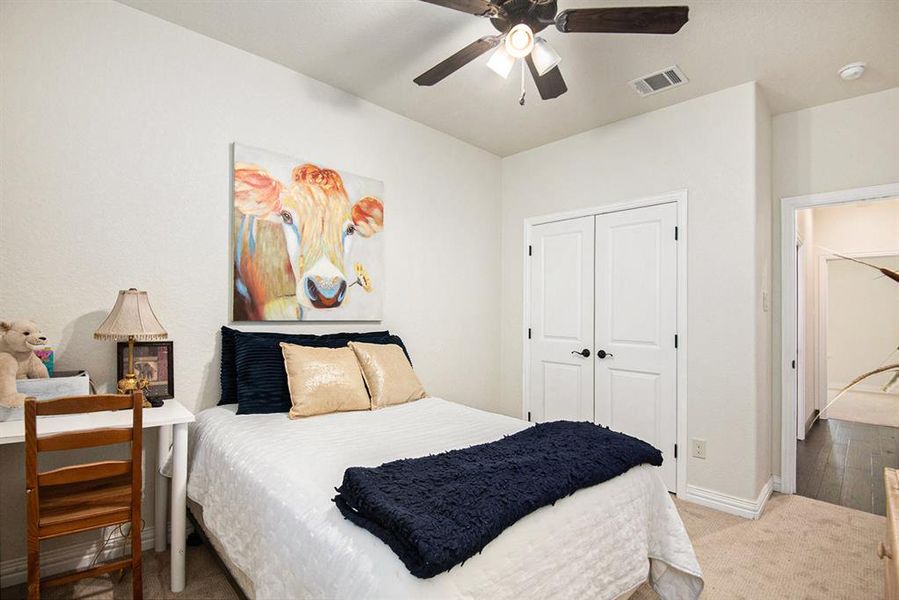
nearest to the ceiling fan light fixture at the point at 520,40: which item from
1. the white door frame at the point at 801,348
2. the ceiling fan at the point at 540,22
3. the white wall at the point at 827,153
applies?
the ceiling fan at the point at 540,22

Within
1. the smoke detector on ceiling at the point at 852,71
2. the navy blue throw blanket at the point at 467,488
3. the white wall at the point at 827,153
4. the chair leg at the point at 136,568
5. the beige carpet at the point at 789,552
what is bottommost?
the beige carpet at the point at 789,552

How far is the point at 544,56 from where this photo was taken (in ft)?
6.48

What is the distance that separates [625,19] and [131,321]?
2393mm

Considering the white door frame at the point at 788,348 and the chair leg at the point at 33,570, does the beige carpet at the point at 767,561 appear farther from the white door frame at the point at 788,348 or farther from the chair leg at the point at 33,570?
the chair leg at the point at 33,570

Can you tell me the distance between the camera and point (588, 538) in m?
1.51

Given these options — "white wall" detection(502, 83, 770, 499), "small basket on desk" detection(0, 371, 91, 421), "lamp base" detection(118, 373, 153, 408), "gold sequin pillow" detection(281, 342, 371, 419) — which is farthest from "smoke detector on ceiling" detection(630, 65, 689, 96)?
"small basket on desk" detection(0, 371, 91, 421)

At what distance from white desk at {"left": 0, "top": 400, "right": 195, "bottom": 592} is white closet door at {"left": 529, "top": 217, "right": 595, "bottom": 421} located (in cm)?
276

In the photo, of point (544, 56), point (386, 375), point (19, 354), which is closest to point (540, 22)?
point (544, 56)

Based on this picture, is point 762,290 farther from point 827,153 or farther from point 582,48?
point 582,48

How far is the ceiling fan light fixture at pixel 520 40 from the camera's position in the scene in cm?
183

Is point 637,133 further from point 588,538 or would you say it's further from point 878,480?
point 878,480

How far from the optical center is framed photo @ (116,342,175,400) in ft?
7.24

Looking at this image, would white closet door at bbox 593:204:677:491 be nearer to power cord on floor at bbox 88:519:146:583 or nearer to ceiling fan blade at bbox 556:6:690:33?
ceiling fan blade at bbox 556:6:690:33

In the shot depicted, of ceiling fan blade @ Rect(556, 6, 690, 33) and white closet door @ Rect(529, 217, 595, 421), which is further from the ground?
ceiling fan blade @ Rect(556, 6, 690, 33)
